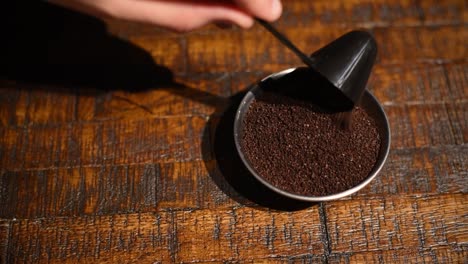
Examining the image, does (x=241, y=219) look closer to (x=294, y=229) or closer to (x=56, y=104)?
(x=294, y=229)

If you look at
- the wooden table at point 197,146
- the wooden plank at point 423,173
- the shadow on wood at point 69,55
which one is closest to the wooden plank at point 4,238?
the wooden table at point 197,146

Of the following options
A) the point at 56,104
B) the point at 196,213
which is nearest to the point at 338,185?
the point at 196,213

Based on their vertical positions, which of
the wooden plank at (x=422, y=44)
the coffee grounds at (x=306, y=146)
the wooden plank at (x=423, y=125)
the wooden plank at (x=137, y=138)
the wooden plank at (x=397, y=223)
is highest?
the wooden plank at (x=422, y=44)

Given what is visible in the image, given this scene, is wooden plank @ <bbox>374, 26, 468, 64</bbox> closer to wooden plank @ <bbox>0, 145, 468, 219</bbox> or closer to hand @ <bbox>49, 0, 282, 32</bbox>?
wooden plank @ <bbox>0, 145, 468, 219</bbox>

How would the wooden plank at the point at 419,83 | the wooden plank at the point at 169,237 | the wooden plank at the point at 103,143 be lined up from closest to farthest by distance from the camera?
the wooden plank at the point at 169,237, the wooden plank at the point at 103,143, the wooden plank at the point at 419,83

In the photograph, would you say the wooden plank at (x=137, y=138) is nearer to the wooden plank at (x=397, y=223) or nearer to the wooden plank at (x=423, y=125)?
the wooden plank at (x=423, y=125)
